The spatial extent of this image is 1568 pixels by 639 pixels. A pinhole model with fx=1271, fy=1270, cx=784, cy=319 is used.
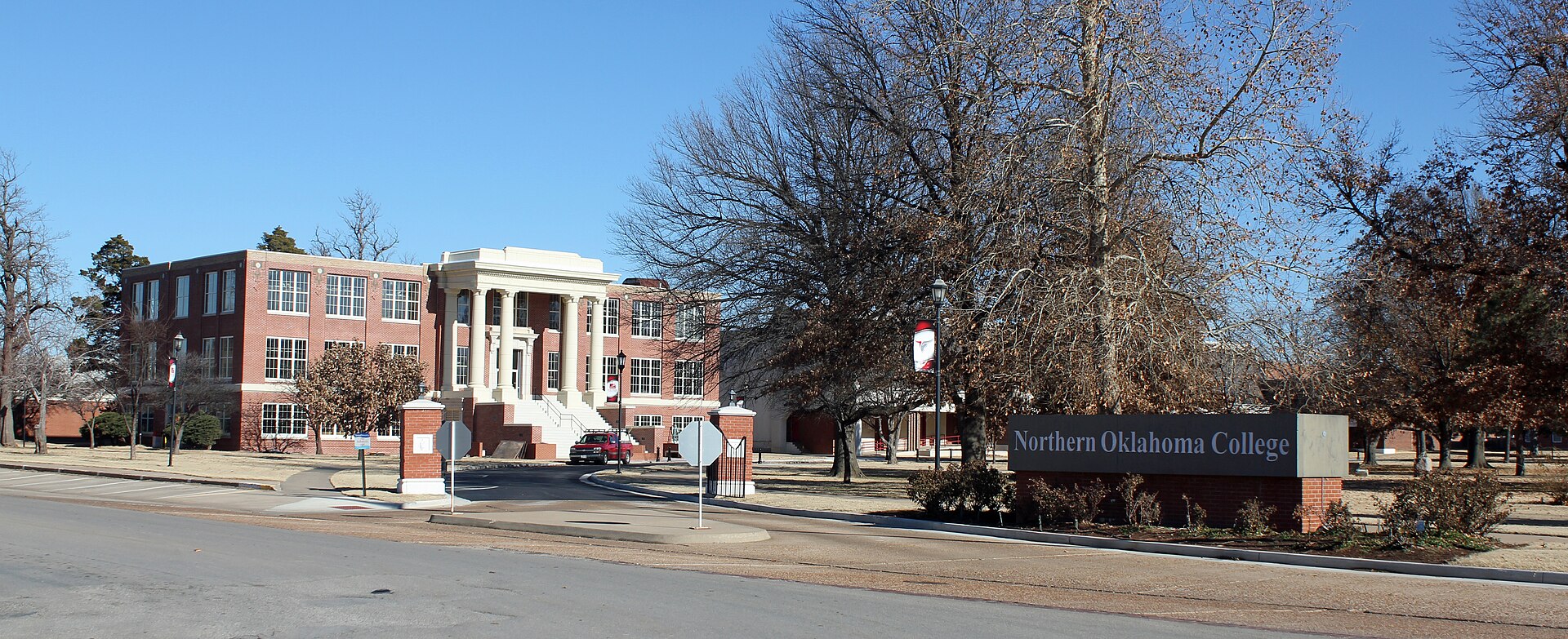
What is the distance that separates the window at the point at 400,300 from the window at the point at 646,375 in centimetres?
1315

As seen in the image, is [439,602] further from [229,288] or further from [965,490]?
[229,288]

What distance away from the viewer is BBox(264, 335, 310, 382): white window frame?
2515 inches

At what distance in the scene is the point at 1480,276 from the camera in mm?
28047

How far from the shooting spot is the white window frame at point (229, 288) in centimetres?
6378

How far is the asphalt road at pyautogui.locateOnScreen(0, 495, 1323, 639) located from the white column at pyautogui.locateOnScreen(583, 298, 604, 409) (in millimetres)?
52171

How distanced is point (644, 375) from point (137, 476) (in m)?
38.9

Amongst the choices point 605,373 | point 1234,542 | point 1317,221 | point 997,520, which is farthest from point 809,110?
point 605,373

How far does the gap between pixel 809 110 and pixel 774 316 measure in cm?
579

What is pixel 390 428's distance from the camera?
6512 cm

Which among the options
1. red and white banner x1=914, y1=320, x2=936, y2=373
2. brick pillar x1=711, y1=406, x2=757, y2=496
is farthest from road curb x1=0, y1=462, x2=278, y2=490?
red and white banner x1=914, y1=320, x2=936, y2=373

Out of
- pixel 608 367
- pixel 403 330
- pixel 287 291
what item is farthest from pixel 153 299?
pixel 608 367

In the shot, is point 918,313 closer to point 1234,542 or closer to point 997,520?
point 997,520

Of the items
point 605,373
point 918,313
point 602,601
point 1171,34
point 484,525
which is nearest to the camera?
point 602,601

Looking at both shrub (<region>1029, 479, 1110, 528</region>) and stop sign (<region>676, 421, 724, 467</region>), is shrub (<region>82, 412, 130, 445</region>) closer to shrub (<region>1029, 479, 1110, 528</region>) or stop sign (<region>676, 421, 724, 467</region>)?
stop sign (<region>676, 421, 724, 467</region>)
